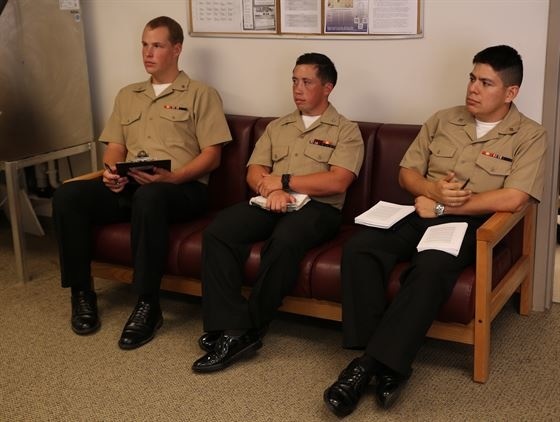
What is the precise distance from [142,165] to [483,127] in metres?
1.45

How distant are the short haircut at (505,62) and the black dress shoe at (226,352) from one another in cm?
139

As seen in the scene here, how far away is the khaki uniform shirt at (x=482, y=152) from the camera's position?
2986 mm

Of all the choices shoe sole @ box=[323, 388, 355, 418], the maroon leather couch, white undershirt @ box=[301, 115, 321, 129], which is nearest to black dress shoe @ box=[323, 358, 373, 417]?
shoe sole @ box=[323, 388, 355, 418]

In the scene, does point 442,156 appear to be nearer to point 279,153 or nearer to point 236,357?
point 279,153

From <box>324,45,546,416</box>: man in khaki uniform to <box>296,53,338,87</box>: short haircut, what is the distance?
467 millimetres

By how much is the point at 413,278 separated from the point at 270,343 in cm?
77

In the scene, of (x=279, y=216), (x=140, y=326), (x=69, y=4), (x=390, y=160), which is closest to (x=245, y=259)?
(x=279, y=216)

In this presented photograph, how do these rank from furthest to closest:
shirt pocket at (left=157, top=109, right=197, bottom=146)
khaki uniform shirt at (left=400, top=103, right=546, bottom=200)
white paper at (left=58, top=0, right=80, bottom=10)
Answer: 1. white paper at (left=58, top=0, right=80, bottom=10)
2. shirt pocket at (left=157, top=109, right=197, bottom=146)
3. khaki uniform shirt at (left=400, top=103, right=546, bottom=200)

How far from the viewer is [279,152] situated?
349cm

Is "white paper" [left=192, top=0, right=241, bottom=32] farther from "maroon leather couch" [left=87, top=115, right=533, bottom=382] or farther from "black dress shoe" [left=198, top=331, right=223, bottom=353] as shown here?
"black dress shoe" [left=198, top=331, right=223, bottom=353]

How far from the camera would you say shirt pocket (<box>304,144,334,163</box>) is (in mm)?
3381

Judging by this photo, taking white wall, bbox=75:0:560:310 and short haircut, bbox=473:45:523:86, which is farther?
white wall, bbox=75:0:560:310

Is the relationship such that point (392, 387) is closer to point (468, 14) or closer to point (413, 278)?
point (413, 278)

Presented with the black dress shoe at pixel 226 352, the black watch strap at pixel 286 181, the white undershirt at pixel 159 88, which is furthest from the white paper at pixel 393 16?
the black dress shoe at pixel 226 352
